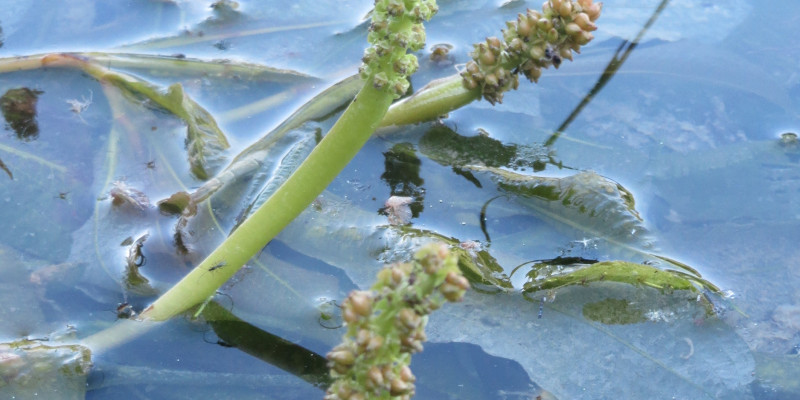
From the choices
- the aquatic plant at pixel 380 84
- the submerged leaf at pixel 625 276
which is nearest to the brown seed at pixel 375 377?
the aquatic plant at pixel 380 84

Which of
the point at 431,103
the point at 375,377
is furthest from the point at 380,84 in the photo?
the point at 375,377

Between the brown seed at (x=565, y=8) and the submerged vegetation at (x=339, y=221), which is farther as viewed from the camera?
the brown seed at (x=565, y=8)

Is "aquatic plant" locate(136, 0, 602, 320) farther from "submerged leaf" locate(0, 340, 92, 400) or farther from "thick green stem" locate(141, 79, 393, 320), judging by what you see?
"submerged leaf" locate(0, 340, 92, 400)

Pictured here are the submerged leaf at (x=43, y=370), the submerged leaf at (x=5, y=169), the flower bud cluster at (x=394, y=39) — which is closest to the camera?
the flower bud cluster at (x=394, y=39)

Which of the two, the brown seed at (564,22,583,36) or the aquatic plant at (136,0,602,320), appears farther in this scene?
the brown seed at (564,22,583,36)

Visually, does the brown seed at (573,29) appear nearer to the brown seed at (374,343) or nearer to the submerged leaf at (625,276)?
the submerged leaf at (625,276)

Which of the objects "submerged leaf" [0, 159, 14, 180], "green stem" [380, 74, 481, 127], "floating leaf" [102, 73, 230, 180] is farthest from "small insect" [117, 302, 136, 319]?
"green stem" [380, 74, 481, 127]

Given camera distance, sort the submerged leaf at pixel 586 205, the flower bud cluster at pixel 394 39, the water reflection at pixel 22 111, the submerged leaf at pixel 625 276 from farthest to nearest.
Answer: the water reflection at pixel 22 111 → the submerged leaf at pixel 586 205 → the submerged leaf at pixel 625 276 → the flower bud cluster at pixel 394 39

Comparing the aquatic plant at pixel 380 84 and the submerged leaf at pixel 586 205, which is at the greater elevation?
the aquatic plant at pixel 380 84
